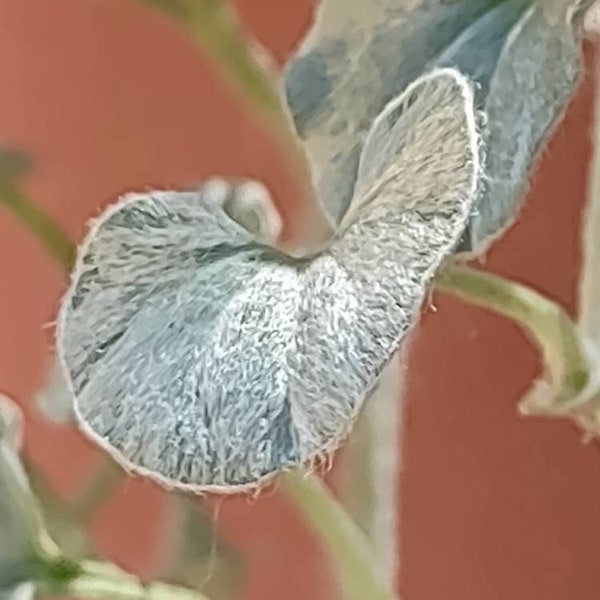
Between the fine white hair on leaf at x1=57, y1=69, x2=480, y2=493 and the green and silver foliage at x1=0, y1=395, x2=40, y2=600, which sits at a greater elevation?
the fine white hair on leaf at x1=57, y1=69, x2=480, y2=493

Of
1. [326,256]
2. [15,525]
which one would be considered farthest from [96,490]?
[326,256]

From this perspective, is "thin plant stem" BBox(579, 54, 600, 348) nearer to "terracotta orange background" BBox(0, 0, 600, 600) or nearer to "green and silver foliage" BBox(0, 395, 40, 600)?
"terracotta orange background" BBox(0, 0, 600, 600)

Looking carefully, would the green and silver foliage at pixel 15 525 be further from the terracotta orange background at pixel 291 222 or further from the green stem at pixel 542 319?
the green stem at pixel 542 319

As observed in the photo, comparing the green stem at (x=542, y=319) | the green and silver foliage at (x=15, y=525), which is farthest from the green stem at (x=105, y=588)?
the green stem at (x=542, y=319)

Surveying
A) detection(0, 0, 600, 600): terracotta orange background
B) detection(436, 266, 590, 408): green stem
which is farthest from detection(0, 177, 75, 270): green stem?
detection(436, 266, 590, 408): green stem

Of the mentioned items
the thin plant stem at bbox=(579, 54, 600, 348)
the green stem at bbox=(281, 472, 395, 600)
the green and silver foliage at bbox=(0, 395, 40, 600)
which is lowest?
the green stem at bbox=(281, 472, 395, 600)

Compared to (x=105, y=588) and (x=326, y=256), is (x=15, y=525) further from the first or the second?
(x=326, y=256)

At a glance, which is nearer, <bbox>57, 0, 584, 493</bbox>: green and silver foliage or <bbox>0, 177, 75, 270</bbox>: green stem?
<bbox>57, 0, 584, 493</bbox>: green and silver foliage
